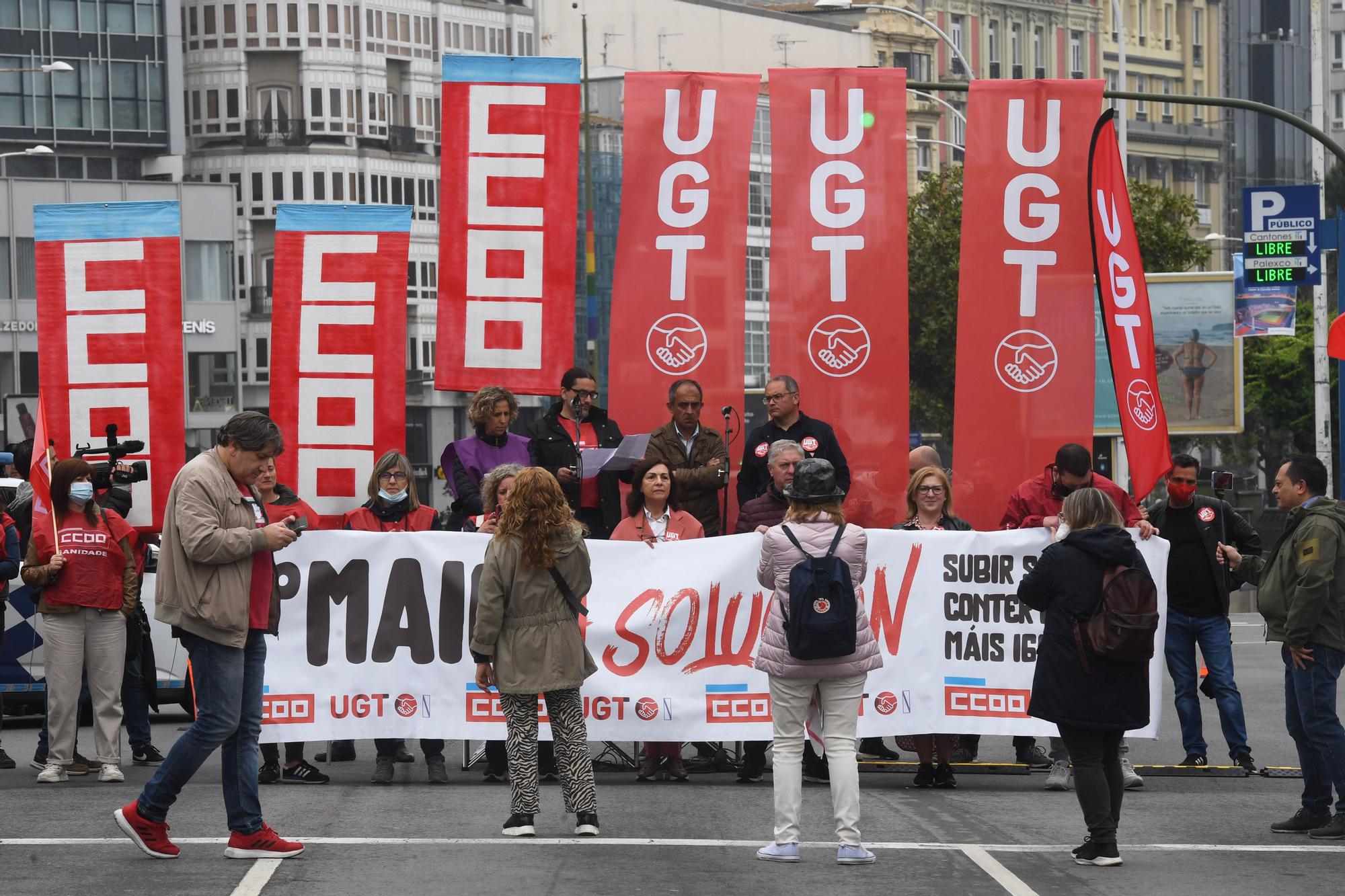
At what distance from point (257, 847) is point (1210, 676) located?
6.20 meters

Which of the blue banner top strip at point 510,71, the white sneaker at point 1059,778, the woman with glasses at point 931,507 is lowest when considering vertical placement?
the white sneaker at point 1059,778

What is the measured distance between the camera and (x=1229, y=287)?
1555 inches

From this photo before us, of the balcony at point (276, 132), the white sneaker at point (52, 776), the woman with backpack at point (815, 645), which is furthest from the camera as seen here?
the balcony at point (276, 132)

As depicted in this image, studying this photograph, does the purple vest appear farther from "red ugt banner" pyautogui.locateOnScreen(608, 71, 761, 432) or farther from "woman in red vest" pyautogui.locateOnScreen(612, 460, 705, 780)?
"red ugt banner" pyautogui.locateOnScreen(608, 71, 761, 432)

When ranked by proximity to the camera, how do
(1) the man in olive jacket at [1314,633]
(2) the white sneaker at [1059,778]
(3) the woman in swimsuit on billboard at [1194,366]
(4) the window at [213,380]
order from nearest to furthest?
(1) the man in olive jacket at [1314,633]
(2) the white sneaker at [1059,778]
(3) the woman in swimsuit on billboard at [1194,366]
(4) the window at [213,380]

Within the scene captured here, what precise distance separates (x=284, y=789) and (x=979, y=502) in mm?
5275

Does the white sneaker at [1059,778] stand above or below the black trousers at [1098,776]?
below

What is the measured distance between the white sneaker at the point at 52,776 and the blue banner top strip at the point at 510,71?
5.35 m

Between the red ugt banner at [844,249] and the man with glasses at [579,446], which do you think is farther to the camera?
the red ugt banner at [844,249]

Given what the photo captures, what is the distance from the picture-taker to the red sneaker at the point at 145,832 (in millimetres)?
9203

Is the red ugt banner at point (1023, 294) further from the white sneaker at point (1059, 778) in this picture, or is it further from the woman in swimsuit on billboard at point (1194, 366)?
the woman in swimsuit on billboard at point (1194, 366)

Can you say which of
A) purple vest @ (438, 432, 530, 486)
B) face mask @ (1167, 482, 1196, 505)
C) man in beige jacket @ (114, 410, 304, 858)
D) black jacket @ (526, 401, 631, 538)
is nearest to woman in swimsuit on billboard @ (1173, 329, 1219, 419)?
face mask @ (1167, 482, 1196, 505)

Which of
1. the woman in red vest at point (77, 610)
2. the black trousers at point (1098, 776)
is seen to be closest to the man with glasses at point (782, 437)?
the black trousers at point (1098, 776)

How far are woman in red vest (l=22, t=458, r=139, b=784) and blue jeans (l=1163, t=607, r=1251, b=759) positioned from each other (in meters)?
6.23
